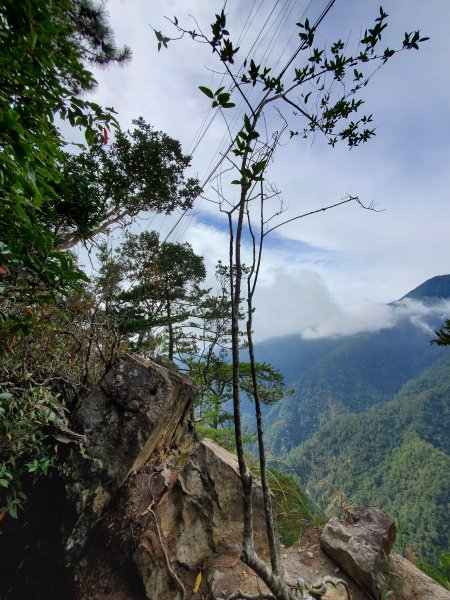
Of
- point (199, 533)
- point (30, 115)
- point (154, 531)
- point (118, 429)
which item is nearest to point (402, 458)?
point (199, 533)

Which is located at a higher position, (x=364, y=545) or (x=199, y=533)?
(x=199, y=533)

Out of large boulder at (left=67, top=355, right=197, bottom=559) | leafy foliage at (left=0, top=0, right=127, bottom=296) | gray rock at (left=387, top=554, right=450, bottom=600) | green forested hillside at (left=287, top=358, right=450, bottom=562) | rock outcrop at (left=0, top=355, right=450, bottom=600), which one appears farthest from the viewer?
green forested hillside at (left=287, top=358, right=450, bottom=562)

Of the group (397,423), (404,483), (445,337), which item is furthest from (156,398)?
(397,423)

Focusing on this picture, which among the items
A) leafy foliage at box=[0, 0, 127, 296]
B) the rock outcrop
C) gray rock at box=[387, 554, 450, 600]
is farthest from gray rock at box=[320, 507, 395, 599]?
leafy foliage at box=[0, 0, 127, 296]

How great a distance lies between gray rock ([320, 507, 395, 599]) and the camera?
4191 mm

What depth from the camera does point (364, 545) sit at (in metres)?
4.55

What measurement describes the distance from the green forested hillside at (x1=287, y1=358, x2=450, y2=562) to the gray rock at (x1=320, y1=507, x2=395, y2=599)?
35.0 meters

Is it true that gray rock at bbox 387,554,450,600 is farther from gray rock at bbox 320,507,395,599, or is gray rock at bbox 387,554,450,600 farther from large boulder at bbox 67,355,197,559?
large boulder at bbox 67,355,197,559

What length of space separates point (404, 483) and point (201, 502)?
10818cm

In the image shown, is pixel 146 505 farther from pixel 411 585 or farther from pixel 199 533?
pixel 411 585

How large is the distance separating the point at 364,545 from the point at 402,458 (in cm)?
12062

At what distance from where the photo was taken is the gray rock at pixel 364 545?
419cm

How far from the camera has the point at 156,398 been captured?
201 inches

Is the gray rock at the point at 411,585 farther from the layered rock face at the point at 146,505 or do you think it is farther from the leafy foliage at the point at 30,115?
the leafy foliage at the point at 30,115
